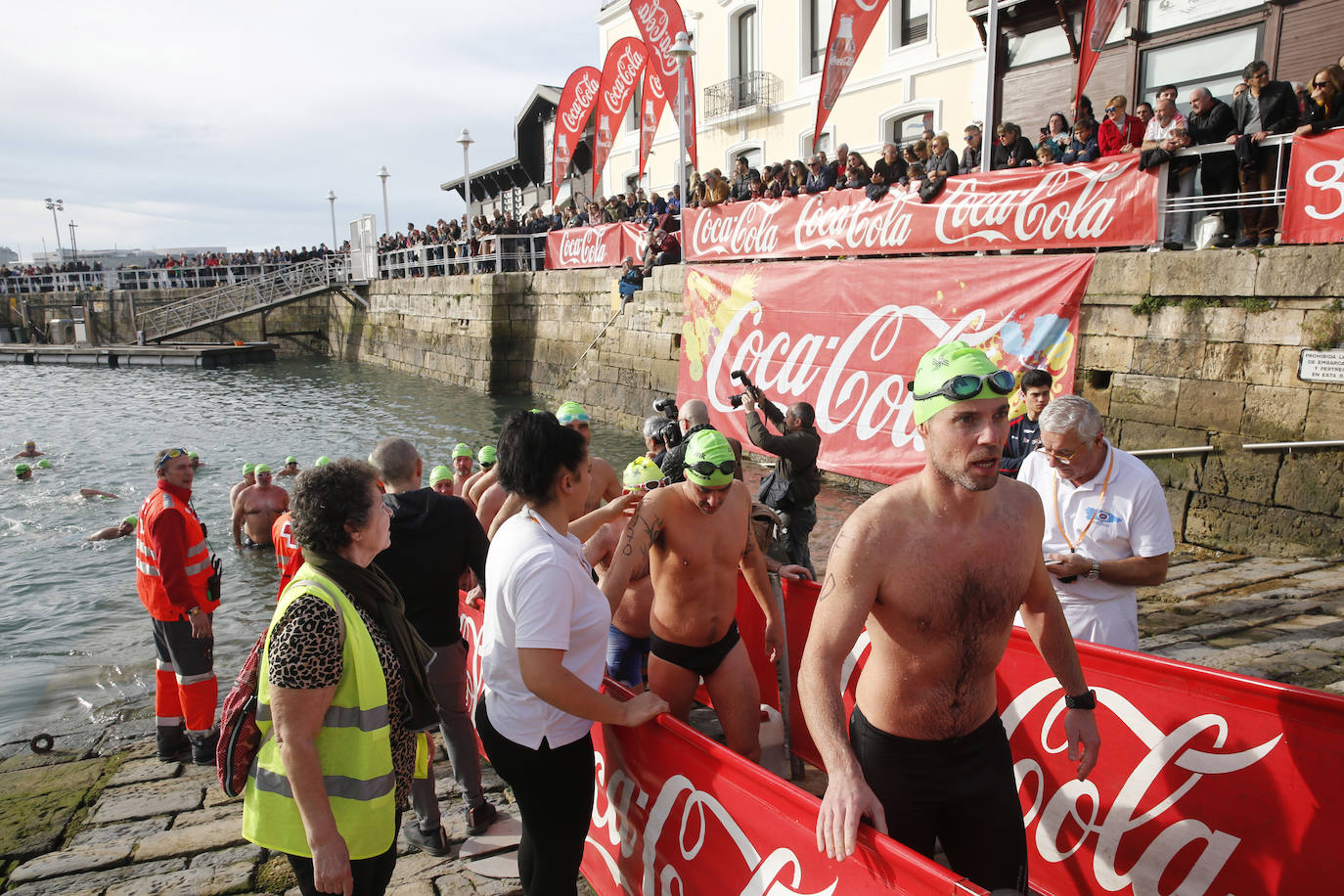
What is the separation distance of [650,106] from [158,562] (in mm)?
14370

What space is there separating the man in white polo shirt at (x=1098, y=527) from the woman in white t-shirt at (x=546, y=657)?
2.07 m

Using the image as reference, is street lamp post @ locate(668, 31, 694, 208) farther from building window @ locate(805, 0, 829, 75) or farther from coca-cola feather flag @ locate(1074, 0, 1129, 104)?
building window @ locate(805, 0, 829, 75)

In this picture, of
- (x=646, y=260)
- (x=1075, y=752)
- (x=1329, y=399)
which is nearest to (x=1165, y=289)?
(x=1329, y=399)

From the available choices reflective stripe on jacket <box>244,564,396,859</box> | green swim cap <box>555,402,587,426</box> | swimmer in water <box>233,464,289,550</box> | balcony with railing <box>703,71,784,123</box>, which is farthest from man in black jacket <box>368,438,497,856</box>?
balcony with railing <box>703,71,784,123</box>

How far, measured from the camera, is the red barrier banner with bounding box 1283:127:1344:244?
6316mm

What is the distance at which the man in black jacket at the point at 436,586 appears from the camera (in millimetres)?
3619

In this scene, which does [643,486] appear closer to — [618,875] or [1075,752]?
[618,875]

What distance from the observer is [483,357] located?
22.5m

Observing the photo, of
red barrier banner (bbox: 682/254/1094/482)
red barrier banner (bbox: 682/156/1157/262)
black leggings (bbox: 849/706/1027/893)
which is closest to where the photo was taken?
black leggings (bbox: 849/706/1027/893)

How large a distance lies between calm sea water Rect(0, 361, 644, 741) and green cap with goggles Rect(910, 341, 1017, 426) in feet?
21.8

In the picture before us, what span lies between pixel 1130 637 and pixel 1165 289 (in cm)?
531

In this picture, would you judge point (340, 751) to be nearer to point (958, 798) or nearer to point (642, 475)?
point (958, 798)

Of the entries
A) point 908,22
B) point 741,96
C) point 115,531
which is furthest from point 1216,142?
point 741,96

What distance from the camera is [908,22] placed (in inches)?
700
